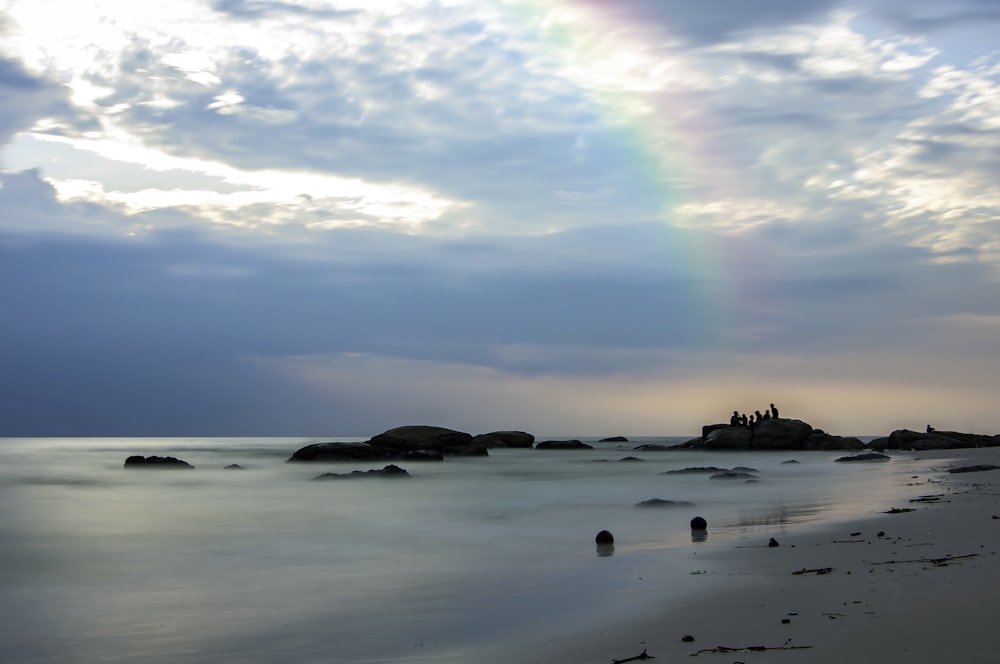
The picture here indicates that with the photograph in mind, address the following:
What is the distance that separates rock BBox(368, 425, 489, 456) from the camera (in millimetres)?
79750

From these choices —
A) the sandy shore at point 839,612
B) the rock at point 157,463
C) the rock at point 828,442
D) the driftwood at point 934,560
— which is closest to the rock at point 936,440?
the rock at point 828,442

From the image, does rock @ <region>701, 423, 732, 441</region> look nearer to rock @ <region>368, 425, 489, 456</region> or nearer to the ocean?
rock @ <region>368, 425, 489, 456</region>

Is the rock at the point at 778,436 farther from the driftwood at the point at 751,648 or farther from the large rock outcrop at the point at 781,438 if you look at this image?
the driftwood at the point at 751,648

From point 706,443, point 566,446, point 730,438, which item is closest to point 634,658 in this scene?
point 730,438

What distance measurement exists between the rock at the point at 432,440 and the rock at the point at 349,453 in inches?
204

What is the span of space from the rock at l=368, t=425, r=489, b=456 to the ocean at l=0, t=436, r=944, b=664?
37866 mm

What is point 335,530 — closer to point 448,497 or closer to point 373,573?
point 373,573

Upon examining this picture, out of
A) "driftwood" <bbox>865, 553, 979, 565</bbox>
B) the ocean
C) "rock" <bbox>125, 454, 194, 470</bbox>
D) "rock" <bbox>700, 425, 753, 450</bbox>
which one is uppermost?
"rock" <bbox>700, 425, 753, 450</bbox>

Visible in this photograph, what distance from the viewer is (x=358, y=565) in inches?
704

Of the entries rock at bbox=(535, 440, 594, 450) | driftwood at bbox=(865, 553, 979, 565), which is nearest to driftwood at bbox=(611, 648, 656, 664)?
driftwood at bbox=(865, 553, 979, 565)

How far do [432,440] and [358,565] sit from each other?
218 feet

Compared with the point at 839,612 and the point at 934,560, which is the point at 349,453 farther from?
the point at 839,612

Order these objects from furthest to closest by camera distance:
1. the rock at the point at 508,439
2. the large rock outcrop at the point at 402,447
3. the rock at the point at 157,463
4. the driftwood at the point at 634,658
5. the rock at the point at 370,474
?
1. the rock at the point at 508,439
2. the large rock outcrop at the point at 402,447
3. the rock at the point at 157,463
4. the rock at the point at 370,474
5. the driftwood at the point at 634,658

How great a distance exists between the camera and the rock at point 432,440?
7975 cm
